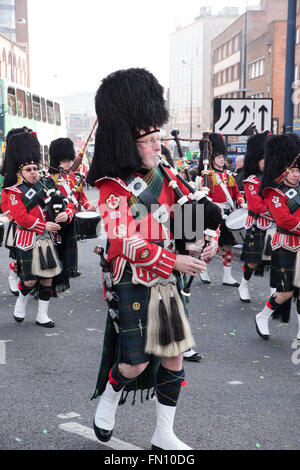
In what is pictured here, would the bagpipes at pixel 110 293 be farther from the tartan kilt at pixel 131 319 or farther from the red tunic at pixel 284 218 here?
the red tunic at pixel 284 218

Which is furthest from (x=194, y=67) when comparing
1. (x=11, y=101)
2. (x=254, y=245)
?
(x=254, y=245)

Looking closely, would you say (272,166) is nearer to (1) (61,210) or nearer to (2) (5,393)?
(1) (61,210)

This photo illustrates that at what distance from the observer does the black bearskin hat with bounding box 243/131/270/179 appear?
728 centimetres

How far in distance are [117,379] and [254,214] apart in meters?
4.27

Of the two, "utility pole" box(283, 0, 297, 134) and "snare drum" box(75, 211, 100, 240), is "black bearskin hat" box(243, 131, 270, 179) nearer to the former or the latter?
"snare drum" box(75, 211, 100, 240)

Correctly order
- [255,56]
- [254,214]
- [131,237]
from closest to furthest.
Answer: [131,237] → [254,214] → [255,56]

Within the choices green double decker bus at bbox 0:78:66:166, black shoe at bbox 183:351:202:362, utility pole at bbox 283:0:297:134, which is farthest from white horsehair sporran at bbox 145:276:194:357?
green double decker bus at bbox 0:78:66:166

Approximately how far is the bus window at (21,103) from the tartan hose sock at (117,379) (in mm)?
20243

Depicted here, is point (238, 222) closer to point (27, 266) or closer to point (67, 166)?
point (67, 166)

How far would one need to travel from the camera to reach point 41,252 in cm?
622

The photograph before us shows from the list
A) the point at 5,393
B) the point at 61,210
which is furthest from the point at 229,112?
the point at 5,393

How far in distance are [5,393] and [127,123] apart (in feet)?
7.68

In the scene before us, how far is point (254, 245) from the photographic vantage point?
23.5ft

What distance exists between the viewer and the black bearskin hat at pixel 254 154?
7281 millimetres
